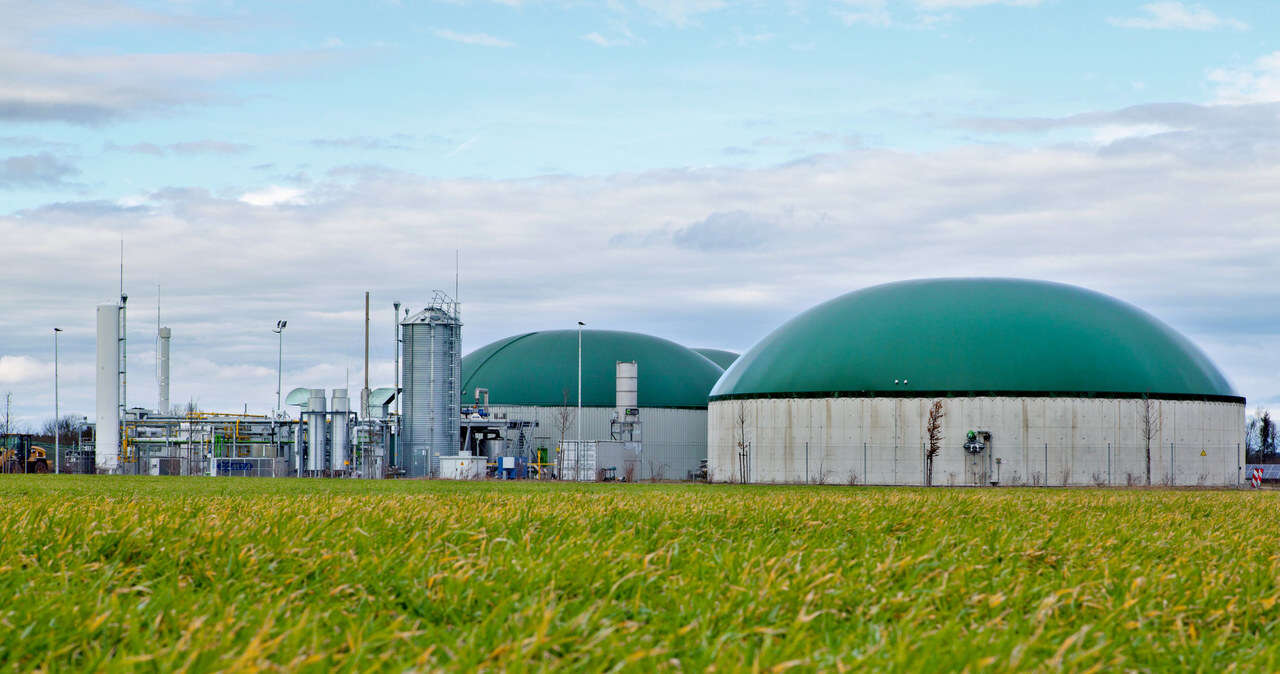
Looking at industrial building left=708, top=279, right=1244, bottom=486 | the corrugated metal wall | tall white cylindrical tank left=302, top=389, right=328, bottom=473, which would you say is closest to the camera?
industrial building left=708, top=279, right=1244, bottom=486

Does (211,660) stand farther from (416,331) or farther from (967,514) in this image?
(416,331)

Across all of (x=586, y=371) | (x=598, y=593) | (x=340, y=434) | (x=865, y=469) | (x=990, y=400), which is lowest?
(x=865, y=469)

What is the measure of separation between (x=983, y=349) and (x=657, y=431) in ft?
84.9

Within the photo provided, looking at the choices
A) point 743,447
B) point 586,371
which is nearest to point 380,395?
point 586,371

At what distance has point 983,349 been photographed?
59.5 metres

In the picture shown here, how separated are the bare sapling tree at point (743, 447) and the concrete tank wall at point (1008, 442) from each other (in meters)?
1.45

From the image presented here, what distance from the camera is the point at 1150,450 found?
59188mm

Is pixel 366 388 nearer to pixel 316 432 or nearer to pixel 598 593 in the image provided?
pixel 316 432

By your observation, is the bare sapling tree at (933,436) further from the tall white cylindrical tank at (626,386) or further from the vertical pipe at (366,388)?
the vertical pipe at (366,388)

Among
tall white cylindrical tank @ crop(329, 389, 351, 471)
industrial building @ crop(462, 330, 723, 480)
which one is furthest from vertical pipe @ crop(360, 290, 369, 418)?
industrial building @ crop(462, 330, 723, 480)

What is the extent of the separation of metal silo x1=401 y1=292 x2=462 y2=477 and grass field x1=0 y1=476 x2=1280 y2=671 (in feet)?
180

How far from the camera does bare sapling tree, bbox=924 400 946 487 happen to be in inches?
2269

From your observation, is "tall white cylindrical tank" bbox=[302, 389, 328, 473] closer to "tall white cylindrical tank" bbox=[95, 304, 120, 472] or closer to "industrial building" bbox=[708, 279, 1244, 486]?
"tall white cylindrical tank" bbox=[95, 304, 120, 472]

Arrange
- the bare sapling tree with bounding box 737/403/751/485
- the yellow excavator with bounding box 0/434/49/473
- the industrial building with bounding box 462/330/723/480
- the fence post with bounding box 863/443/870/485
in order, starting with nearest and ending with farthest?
1. the fence post with bounding box 863/443/870/485
2. the bare sapling tree with bounding box 737/403/751/485
3. the yellow excavator with bounding box 0/434/49/473
4. the industrial building with bounding box 462/330/723/480
